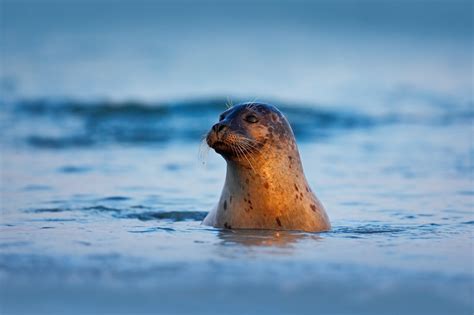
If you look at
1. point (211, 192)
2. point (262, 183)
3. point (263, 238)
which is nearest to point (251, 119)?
point (262, 183)

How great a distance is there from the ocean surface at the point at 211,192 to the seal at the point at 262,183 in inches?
9.7

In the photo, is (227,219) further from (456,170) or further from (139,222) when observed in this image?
(456,170)

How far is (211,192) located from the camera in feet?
37.8

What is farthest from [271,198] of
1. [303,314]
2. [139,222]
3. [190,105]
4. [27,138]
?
[190,105]

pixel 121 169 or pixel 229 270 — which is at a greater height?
pixel 121 169

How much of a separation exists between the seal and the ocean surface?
0.25 metres

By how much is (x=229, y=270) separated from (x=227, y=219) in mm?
1775

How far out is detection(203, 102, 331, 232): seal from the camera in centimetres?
828

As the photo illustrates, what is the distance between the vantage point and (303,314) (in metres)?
5.74

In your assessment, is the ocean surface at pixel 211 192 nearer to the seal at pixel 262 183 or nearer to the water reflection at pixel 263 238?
the water reflection at pixel 263 238

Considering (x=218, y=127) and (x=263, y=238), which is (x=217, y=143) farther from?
(x=263, y=238)

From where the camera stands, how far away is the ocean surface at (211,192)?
6188mm

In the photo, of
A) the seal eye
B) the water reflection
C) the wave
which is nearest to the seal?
the seal eye

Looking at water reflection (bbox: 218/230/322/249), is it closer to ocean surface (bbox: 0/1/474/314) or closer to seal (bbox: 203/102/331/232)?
ocean surface (bbox: 0/1/474/314)
